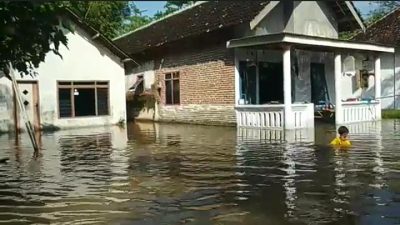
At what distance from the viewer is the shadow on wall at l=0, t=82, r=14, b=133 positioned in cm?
2042

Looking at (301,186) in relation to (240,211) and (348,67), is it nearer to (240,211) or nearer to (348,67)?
(240,211)

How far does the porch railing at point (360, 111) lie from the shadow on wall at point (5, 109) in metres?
12.2

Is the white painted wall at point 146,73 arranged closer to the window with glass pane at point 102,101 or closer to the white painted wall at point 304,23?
the window with glass pane at point 102,101

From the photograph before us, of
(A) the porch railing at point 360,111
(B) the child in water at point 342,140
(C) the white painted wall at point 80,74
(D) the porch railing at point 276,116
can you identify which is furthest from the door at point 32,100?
(B) the child in water at point 342,140

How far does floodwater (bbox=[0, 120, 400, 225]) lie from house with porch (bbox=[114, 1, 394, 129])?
4600 millimetres

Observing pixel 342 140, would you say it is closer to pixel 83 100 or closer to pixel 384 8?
pixel 83 100

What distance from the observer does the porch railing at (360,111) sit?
63.3 ft

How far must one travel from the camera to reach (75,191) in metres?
7.77

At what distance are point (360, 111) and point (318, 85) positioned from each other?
10.8ft

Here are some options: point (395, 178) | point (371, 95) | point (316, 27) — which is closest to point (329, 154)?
point (395, 178)

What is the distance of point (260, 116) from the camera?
58.5 ft

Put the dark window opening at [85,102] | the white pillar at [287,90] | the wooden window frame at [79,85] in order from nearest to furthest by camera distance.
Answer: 1. the white pillar at [287,90]
2. the wooden window frame at [79,85]
3. the dark window opening at [85,102]

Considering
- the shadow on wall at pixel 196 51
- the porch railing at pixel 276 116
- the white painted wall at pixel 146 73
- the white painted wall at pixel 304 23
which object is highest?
the white painted wall at pixel 304 23

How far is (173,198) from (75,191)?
1.55 metres
